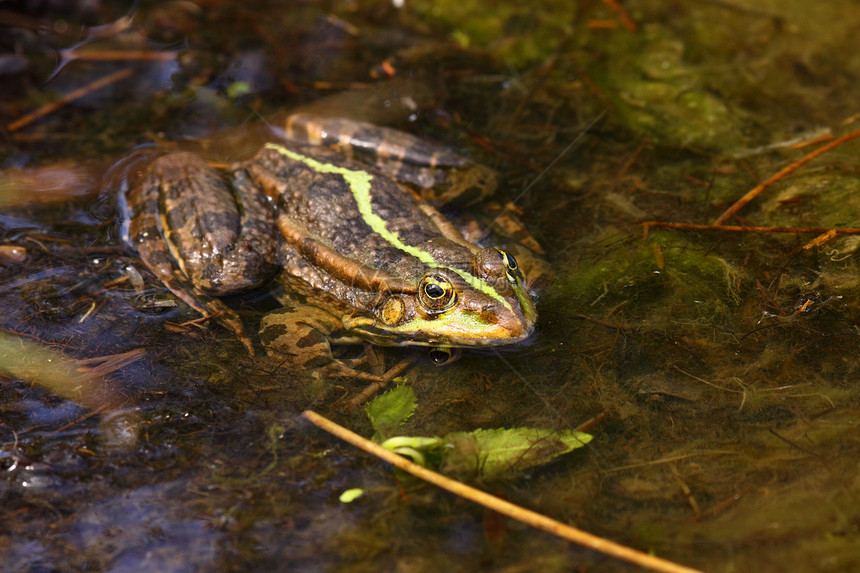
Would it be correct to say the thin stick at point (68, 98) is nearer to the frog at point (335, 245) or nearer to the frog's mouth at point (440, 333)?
the frog at point (335, 245)

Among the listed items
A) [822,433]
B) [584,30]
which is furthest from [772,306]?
[584,30]

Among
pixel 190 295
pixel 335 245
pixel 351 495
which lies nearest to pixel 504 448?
pixel 351 495

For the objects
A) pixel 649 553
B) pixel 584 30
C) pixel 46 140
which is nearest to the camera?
pixel 649 553

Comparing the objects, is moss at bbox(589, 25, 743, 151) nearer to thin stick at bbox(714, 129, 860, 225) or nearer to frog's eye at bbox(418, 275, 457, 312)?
thin stick at bbox(714, 129, 860, 225)

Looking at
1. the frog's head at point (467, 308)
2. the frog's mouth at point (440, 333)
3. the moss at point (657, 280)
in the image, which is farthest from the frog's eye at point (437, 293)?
the moss at point (657, 280)

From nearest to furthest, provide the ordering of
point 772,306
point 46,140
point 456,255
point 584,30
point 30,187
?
point 772,306, point 456,255, point 30,187, point 46,140, point 584,30

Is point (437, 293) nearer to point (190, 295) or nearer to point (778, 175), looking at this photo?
point (190, 295)

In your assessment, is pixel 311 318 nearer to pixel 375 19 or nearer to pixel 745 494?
pixel 745 494

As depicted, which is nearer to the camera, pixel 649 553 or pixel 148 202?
pixel 649 553

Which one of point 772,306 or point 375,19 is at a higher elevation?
point 375,19
